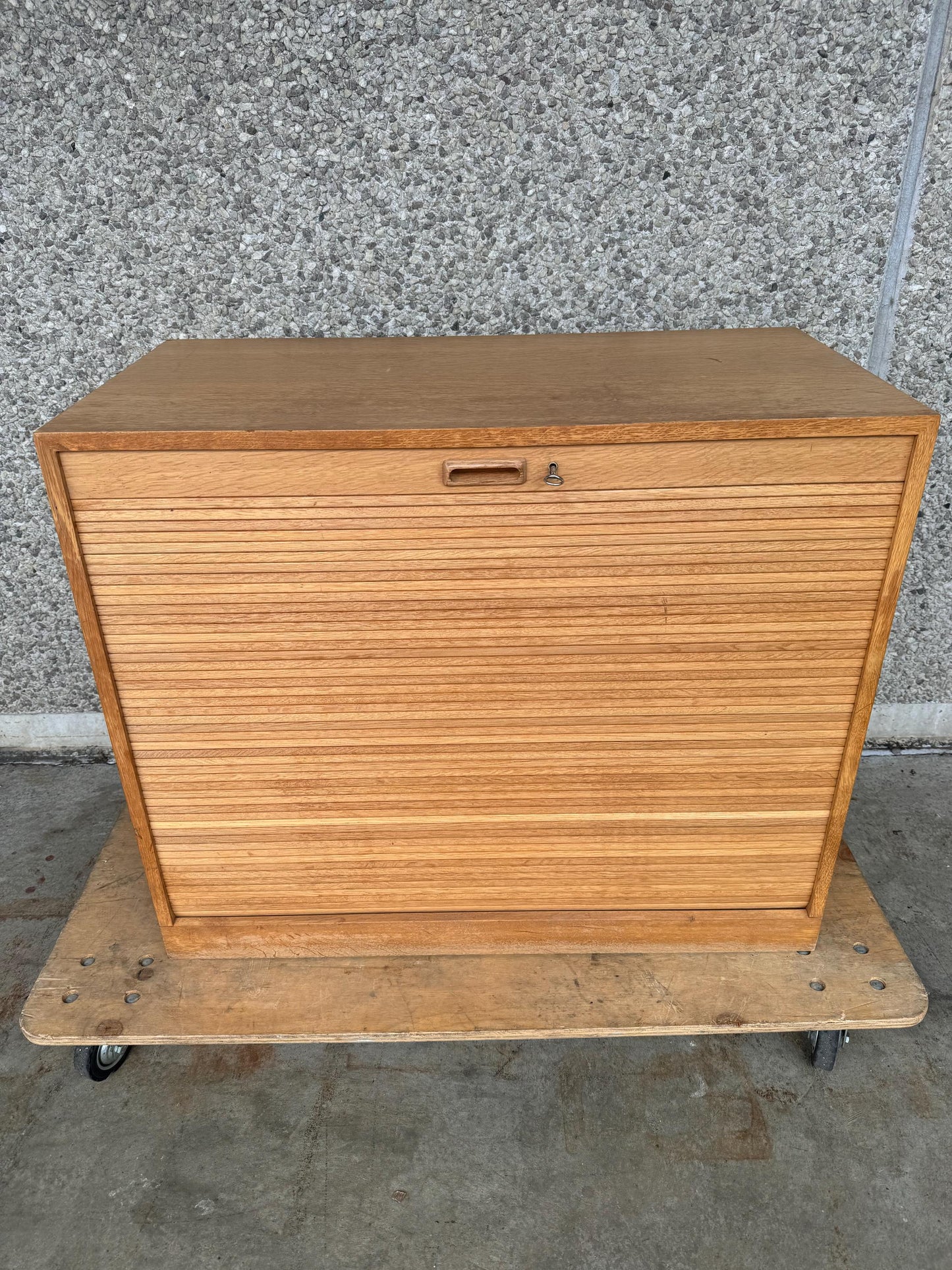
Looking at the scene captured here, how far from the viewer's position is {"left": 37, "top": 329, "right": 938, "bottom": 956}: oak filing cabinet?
82cm

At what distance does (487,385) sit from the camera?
94 centimetres

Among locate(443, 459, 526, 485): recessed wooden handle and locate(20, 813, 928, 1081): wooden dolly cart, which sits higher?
locate(443, 459, 526, 485): recessed wooden handle

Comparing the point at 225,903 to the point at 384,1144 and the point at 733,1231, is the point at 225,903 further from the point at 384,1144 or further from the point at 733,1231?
the point at 733,1231

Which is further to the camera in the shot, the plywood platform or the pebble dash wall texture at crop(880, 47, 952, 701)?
the pebble dash wall texture at crop(880, 47, 952, 701)

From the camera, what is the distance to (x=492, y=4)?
1.11 meters

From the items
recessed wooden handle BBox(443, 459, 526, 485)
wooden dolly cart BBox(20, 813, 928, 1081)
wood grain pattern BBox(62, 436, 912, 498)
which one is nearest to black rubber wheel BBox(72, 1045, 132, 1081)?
wooden dolly cart BBox(20, 813, 928, 1081)

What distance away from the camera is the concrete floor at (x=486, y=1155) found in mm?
918

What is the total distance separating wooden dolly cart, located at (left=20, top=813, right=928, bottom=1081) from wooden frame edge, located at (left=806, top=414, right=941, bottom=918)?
0.10 m

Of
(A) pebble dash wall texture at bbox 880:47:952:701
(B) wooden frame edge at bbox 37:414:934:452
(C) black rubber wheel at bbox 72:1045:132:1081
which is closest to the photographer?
(B) wooden frame edge at bbox 37:414:934:452

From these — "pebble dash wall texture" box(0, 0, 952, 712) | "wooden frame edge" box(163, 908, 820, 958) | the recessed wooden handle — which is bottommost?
"wooden frame edge" box(163, 908, 820, 958)

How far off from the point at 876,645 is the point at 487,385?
478 millimetres

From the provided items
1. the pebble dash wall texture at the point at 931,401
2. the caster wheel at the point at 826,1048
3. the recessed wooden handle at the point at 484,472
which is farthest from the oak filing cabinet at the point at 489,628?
the pebble dash wall texture at the point at 931,401

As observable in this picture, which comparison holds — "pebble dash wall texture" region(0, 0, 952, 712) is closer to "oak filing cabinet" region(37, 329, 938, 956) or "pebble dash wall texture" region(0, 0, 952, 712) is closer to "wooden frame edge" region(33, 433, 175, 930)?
"oak filing cabinet" region(37, 329, 938, 956)

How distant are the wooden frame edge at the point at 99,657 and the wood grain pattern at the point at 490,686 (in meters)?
0.01
